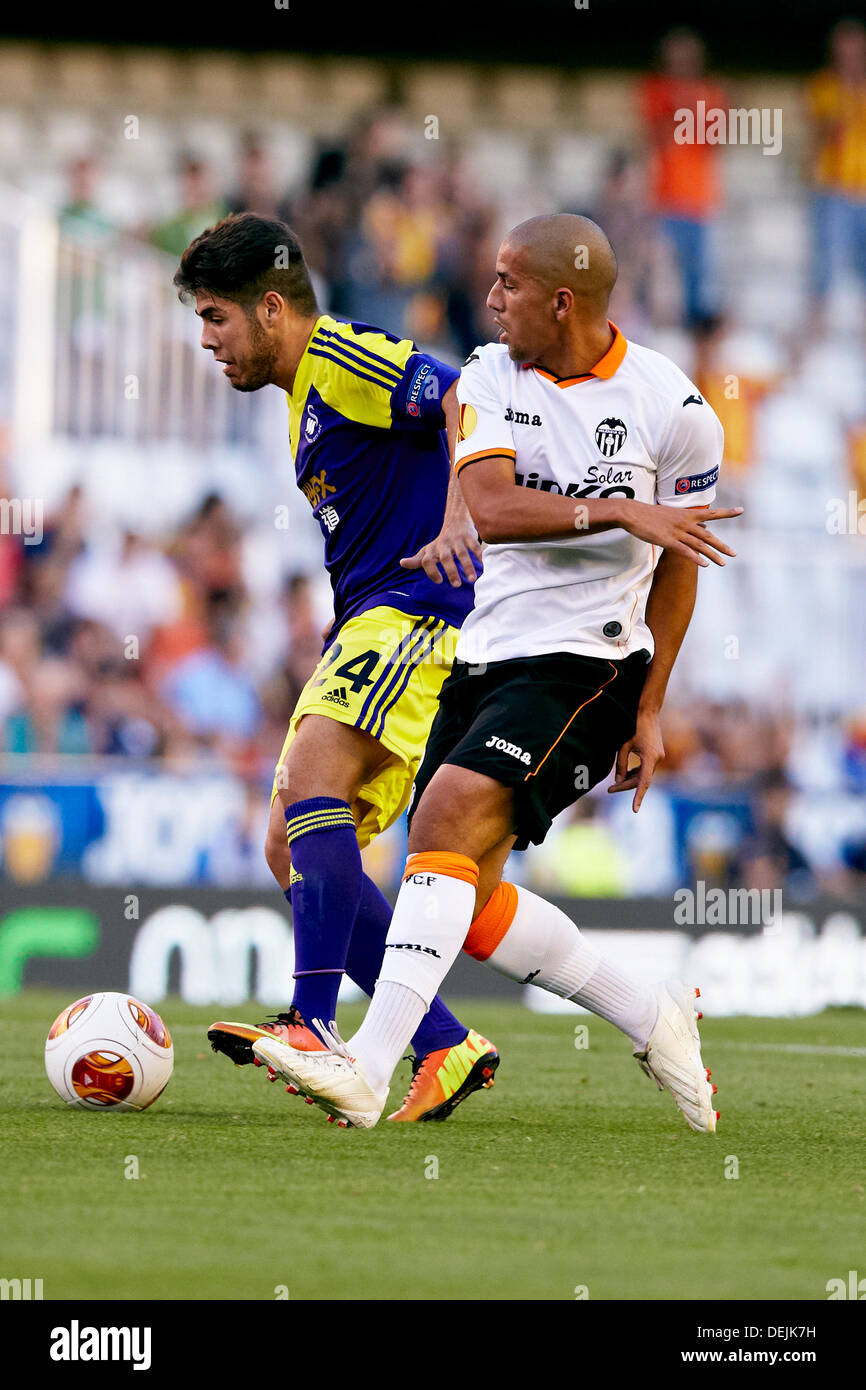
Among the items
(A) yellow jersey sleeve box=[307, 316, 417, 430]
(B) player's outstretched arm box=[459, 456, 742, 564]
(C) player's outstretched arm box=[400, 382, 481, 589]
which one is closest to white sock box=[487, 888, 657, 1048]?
(C) player's outstretched arm box=[400, 382, 481, 589]

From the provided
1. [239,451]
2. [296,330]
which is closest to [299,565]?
[239,451]

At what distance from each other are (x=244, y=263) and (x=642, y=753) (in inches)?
63.1

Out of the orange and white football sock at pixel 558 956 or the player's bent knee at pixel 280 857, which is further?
the player's bent knee at pixel 280 857

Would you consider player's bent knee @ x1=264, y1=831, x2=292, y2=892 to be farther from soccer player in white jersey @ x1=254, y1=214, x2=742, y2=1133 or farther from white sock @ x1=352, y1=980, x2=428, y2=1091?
white sock @ x1=352, y1=980, x2=428, y2=1091

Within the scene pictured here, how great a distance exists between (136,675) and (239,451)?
2427 mm

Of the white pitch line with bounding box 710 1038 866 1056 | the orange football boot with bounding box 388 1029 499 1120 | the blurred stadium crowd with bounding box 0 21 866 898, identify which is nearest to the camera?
the orange football boot with bounding box 388 1029 499 1120

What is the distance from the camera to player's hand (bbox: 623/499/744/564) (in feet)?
14.2

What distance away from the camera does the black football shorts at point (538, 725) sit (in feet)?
14.7

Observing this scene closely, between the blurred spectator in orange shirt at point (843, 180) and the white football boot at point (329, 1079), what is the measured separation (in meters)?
13.5

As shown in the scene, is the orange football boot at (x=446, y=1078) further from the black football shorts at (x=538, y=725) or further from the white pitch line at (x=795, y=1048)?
the white pitch line at (x=795, y=1048)

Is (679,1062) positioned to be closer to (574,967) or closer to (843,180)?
(574,967)

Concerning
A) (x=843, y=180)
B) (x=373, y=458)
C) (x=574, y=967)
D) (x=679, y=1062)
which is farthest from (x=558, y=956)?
(x=843, y=180)

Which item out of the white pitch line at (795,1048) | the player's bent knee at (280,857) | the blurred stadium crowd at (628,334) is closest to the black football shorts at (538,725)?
the player's bent knee at (280,857)

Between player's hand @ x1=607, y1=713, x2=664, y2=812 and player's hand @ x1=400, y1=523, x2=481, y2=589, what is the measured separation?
0.55m
